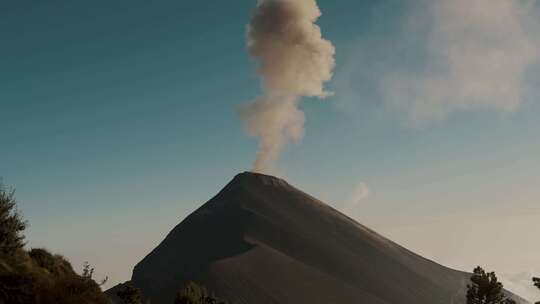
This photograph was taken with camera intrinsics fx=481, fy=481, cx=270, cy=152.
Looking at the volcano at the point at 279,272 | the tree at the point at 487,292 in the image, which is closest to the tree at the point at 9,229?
the tree at the point at 487,292

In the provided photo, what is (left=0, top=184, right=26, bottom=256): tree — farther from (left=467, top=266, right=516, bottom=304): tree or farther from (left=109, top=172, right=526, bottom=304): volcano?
(left=109, top=172, right=526, bottom=304): volcano

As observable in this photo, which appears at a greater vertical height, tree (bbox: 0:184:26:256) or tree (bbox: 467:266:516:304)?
tree (bbox: 467:266:516:304)

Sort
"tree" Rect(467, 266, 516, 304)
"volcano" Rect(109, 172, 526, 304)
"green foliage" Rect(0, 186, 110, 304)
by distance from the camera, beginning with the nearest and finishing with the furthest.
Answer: "green foliage" Rect(0, 186, 110, 304) → "tree" Rect(467, 266, 516, 304) → "volcano" Rect(109, 172, 526, 304)

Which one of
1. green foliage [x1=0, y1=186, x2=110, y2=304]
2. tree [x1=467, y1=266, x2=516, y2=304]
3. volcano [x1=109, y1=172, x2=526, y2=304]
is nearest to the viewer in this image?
green foliage [x1=0, y1=186, x2=110, y2=304]

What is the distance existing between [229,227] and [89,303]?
588 ft

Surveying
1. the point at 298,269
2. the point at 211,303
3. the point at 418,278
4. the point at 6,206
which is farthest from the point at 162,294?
the point at 6,206

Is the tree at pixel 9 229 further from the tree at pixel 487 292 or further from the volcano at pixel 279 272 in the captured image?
the volcano at pixel 279 272

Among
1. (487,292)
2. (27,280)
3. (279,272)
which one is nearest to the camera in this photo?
(27,280)

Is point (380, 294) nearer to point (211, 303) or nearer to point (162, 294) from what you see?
point (162, 294)

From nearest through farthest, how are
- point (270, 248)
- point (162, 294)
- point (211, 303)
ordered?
point (211, 303) → point (162, 294) → point (270, 248)

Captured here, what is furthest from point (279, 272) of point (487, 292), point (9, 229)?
point (9, 229)

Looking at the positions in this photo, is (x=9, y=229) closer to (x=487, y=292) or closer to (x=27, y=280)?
(x=27, y=280)

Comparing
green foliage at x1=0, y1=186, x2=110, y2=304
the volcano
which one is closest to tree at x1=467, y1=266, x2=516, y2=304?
green foliage at x1=0, y1=186, x2=110, y2=304

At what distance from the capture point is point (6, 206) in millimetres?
26656
